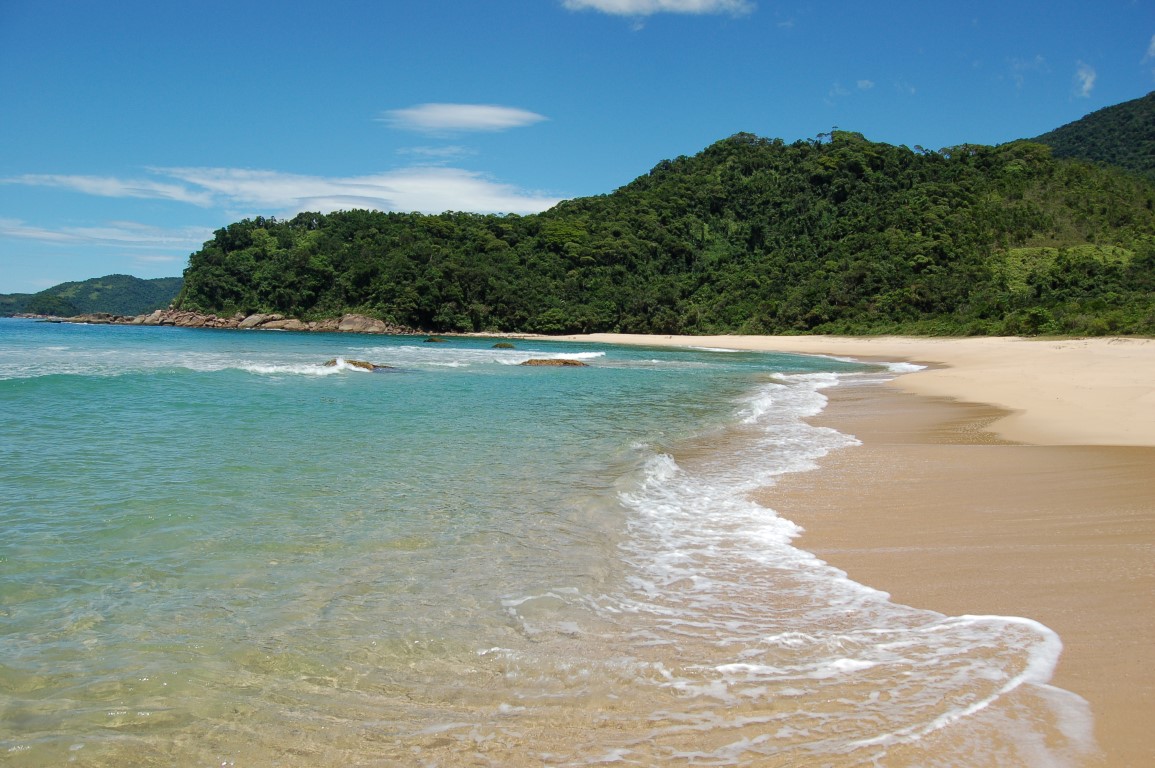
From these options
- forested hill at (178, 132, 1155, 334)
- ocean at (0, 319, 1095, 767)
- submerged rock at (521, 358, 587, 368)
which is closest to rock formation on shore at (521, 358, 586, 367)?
submerged rock at (521, 358, 587, 368)

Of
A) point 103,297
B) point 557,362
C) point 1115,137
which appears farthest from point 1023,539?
point 103,297

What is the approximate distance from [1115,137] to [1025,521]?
153m

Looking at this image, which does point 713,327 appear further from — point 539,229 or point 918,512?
point 918,512

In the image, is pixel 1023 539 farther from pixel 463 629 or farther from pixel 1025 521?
pixel 463 629

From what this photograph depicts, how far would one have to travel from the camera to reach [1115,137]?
12350 cm

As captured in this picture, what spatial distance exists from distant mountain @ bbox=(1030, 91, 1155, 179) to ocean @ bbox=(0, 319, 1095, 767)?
129 metres

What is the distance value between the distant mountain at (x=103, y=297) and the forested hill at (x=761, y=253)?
7414 centimetres

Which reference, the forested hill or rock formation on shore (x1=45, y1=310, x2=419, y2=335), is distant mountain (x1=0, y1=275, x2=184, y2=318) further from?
the forested hill

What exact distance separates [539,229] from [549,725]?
110 meters

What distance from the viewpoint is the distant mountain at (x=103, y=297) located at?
539ft

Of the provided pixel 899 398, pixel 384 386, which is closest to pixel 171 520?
pixel 384 386

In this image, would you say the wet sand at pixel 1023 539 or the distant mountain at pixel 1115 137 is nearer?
the wet sand at pixel 1023 539

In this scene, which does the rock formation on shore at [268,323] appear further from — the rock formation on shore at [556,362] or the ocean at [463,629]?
the ocean at [463,629]

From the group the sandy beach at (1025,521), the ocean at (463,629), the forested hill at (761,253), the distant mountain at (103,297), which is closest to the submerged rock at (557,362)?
the sandy beach at (1025,521)
